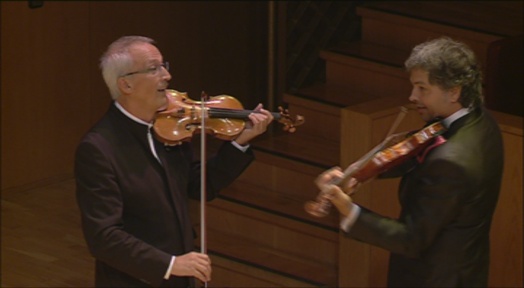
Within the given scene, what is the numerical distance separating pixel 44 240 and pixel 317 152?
62.1 inches

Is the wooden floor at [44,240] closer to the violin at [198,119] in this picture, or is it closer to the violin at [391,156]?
the violin at [198,119]

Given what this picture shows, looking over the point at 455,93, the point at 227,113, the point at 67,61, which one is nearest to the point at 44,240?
the point at 67,61

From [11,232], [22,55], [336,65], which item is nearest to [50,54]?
[22,55]

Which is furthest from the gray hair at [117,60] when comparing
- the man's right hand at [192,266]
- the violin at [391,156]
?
the violin at [391,156]

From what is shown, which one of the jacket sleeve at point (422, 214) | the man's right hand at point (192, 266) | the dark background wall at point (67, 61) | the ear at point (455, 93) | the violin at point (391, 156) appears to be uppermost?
the ear at point (455, 93)

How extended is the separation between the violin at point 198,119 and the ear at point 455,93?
1.83ft

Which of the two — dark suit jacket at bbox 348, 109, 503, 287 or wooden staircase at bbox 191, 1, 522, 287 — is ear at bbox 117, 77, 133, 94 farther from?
wooden staircase at bbox 191, 1, 522, 287

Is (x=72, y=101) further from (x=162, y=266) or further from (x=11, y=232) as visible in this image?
(x=162, y=266)

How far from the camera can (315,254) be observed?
18.8 ft

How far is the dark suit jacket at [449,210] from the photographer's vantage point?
3.52 m

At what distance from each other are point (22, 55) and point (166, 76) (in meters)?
3.39

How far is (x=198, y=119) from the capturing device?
3.77m

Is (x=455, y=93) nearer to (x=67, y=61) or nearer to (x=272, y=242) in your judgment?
(x=272, y=242)

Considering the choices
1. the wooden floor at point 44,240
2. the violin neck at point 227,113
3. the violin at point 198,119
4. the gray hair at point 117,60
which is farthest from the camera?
the wooden floor at point 44,240
